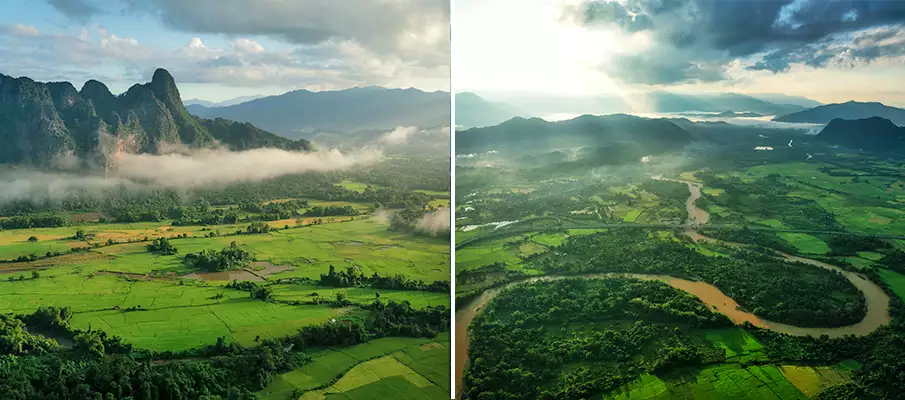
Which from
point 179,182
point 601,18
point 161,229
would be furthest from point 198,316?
point 601,18

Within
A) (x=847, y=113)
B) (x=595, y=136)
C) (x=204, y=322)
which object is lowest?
(x=204, y=322)

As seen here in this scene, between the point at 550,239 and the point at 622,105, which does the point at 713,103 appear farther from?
the point at 550,239

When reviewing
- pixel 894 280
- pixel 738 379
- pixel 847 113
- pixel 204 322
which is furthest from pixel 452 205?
pixel 894 280

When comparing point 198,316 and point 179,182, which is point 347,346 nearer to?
point 198,316

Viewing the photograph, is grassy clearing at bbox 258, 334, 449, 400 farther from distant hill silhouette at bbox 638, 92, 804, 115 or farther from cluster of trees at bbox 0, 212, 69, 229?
distant hill silhouette at bbox 638, 92, 804, 115

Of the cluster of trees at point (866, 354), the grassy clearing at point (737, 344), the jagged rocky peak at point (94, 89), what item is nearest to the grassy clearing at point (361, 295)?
the jagged rocky peak at point (94, 89)

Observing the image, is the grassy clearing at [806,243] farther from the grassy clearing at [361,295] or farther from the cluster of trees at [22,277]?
the cluster of trees at [22,277]

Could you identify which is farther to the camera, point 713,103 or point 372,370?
point 713,103
